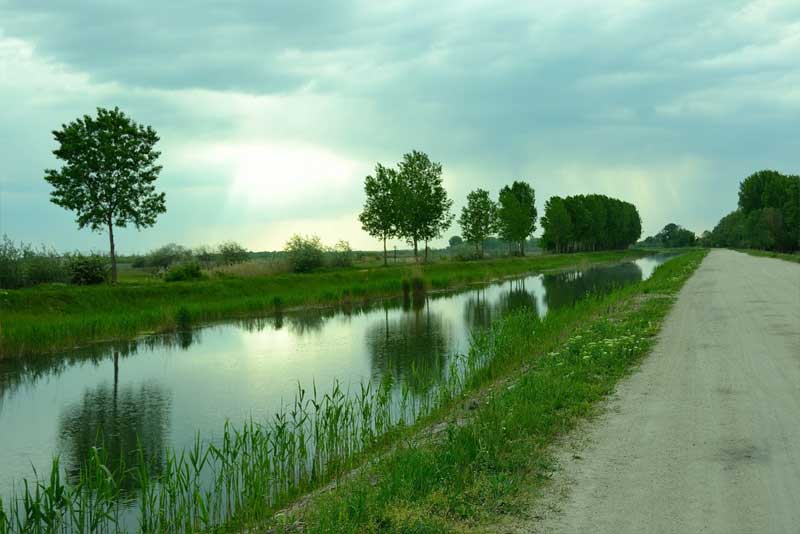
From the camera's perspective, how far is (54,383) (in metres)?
15.5

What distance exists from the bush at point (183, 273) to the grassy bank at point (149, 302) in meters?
2.95

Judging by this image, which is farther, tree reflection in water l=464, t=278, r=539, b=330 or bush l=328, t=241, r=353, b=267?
bush l=328, t=241, r=353, b=267

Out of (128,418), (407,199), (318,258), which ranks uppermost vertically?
(407,199)

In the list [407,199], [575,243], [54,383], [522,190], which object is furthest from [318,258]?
[575,243]

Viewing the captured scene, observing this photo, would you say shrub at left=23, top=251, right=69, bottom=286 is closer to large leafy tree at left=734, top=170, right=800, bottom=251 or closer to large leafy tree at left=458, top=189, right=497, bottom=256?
large leafy tree at left=458, top=189, right=497, bottom=256

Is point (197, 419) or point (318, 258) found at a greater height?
point (318, 258)

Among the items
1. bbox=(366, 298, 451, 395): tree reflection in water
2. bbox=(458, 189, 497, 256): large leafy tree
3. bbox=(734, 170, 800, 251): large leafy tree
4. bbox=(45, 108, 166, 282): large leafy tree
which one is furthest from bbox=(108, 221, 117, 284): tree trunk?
bbox=(734, 170, 800, 251): large leafy tree

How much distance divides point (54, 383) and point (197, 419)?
6360 mm

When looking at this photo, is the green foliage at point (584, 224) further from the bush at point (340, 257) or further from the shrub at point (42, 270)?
the shrub at point (42, 270)

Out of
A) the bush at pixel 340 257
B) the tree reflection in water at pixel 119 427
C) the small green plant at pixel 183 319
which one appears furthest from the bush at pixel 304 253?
Answer: the tree reflection in water at pixel 119 427

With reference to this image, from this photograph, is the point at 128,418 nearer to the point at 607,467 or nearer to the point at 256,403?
the point at 256,403

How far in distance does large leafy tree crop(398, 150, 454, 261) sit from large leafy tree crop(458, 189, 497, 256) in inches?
612

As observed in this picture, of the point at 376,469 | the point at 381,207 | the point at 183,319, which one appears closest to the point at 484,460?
the point at 376,469

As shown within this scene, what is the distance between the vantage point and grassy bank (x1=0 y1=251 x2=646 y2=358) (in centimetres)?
2067
